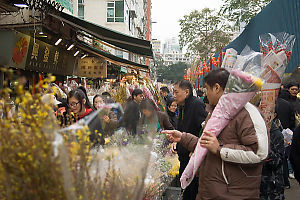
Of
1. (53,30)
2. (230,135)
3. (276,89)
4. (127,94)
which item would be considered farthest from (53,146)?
(53,30)

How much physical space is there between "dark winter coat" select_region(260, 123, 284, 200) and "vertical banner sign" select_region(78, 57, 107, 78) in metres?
12.8

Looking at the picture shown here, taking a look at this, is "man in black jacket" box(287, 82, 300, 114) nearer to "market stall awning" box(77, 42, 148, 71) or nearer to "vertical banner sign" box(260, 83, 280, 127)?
"vertical banner sign" box(260, 83, 280, 127)

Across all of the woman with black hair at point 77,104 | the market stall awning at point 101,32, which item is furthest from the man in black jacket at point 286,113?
the woman with black hair at point 77,104

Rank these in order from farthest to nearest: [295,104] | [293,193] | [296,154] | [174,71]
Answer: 1. [174,71]
2. [295,104]
3. [293,193]
4. [296,154]

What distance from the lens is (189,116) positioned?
3.95m

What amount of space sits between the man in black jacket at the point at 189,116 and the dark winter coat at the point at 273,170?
98 cm

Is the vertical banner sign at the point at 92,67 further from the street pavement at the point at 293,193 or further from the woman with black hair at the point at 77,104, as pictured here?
the woman with black hair at the point at 77,104

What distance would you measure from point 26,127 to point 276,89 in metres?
2.77

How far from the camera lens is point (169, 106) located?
244 inches

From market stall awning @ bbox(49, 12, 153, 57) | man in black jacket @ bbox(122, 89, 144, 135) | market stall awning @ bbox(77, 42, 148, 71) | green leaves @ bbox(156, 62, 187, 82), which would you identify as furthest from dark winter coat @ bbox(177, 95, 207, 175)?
green leaves @ bbox(156, 62, 187, 82)

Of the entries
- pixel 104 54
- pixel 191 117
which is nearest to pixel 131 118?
pixel 191 117

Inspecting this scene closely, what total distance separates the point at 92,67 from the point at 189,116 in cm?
1237

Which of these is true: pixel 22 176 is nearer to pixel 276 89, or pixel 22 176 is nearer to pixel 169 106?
pixel 276 89

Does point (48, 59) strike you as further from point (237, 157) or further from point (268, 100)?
point (237, 157)
